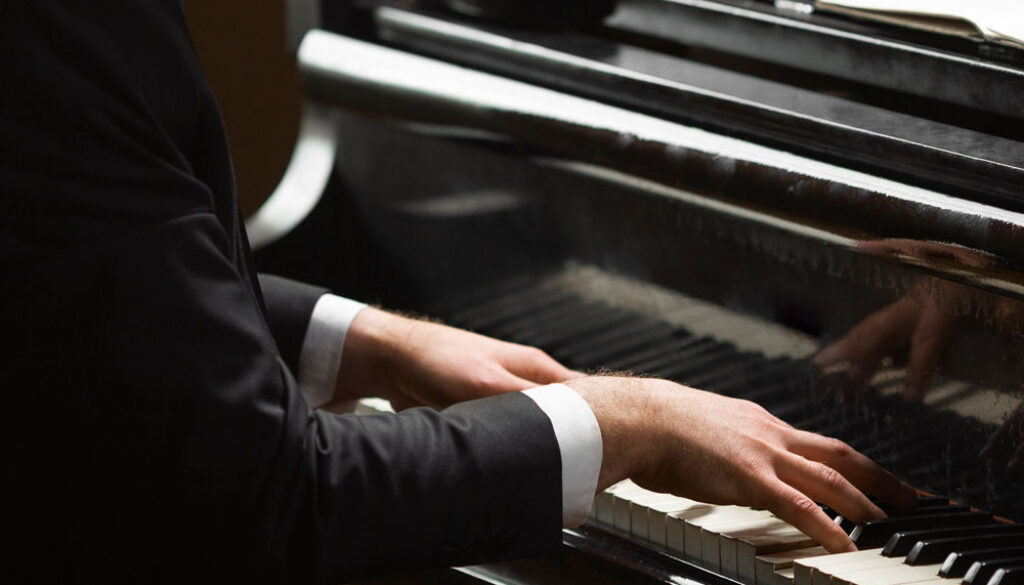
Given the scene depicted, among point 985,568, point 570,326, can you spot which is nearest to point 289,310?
point 570,326

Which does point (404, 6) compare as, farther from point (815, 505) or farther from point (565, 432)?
point (815, 505)

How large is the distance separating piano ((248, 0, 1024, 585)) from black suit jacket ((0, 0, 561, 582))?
0.79 ft

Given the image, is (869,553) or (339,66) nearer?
(869,553)

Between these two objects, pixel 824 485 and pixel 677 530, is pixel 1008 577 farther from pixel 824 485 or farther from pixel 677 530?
pixel 677 530

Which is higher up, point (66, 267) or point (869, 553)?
point (66, 267)

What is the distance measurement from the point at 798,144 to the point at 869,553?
43 cm

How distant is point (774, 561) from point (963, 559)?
0.51 ft

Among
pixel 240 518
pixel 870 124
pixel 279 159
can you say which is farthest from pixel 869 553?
pixel 279 159

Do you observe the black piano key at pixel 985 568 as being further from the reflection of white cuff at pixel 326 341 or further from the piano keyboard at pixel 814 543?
the reflection of white cuff at pixel 326 341

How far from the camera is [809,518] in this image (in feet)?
3.83

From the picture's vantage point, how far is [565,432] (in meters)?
1.19

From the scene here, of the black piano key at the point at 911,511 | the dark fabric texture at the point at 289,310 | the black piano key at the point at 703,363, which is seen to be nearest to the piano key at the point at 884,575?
the black piano key at the point at 911,511

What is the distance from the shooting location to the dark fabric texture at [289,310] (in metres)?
1.66

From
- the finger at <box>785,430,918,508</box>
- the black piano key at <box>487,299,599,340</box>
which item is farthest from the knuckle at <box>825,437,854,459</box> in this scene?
the black piano key at <box>487,299,599,340</box>
